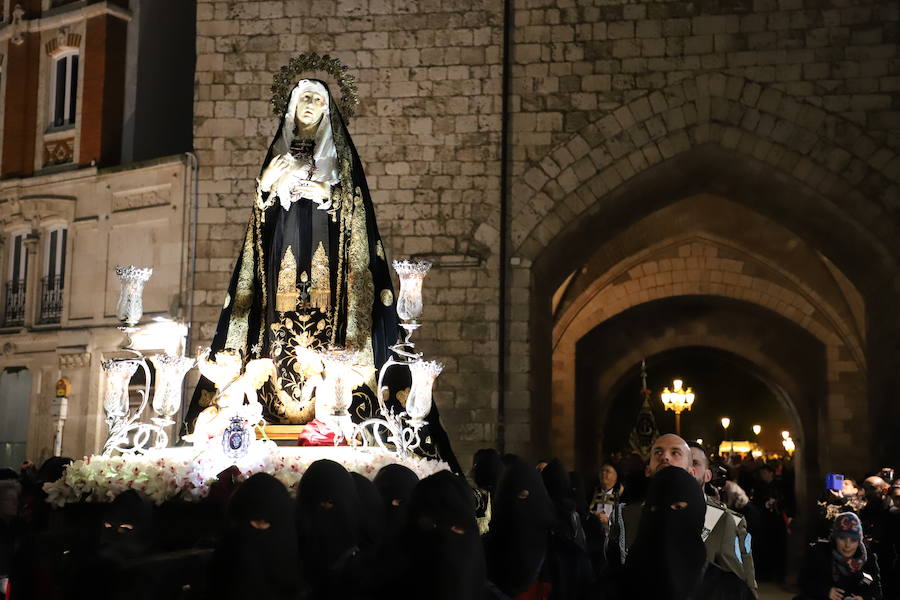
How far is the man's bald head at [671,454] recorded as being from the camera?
4691 millimetres

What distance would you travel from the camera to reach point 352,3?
1334 centimetres

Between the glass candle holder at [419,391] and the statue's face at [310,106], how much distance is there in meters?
1.78

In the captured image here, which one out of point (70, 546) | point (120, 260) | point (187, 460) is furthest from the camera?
point (120, 260)

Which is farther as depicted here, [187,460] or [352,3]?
[352,3]

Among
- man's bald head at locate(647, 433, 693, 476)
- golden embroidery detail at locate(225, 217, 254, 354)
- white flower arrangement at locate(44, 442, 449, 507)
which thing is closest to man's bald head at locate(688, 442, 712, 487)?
man's bald head at locate(647, 433, 693, 476)

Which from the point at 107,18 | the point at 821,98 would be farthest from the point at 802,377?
the point at 107,18

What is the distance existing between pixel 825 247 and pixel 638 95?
10.7 feet

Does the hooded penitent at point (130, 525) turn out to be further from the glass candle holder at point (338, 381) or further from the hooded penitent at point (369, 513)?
the glass candle holder at point (338, 381)

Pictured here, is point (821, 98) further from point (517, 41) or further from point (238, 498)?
point (238, 498)

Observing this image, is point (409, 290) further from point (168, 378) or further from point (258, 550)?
point (258, 550)

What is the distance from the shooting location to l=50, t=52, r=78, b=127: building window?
15.7 meters

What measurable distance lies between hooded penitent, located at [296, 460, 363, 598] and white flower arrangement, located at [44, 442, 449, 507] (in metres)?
1.53

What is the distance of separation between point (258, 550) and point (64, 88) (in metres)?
13.4

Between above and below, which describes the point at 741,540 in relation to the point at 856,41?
below
